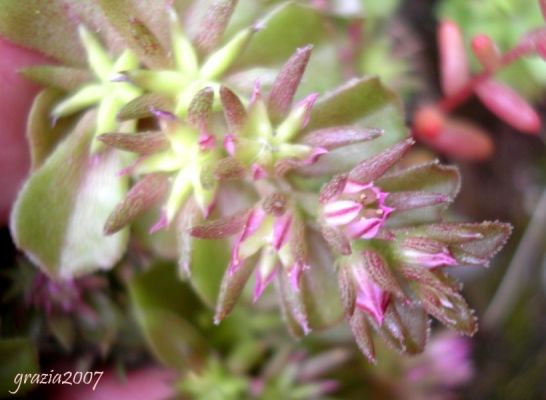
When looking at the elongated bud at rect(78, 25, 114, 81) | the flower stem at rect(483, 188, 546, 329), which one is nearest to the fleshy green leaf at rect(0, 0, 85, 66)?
the elongated bud at rect(78, 25, 114, 81)

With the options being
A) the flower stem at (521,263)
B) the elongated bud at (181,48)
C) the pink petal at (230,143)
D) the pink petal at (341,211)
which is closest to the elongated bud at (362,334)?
the pink petal at (341,211)

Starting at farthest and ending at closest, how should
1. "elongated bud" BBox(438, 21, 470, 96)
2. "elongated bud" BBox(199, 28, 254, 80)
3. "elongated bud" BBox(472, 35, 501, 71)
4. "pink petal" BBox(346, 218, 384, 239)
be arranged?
"elongated bud" BBox(438, 21, 470, 96)
"elongated bud" BBox(472, 35, 501, 71)
"elongated bud" BBox(199, 28, 254, 80)
"pink petal" BBox(346, 218, 384, 239)

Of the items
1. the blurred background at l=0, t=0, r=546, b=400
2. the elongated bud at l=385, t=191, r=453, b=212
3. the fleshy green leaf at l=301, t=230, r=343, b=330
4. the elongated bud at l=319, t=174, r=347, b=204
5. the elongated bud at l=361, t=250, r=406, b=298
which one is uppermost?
the elongated bud at l=319, t=174, r=347, b=204

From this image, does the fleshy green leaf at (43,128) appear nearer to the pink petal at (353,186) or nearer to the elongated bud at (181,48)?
the elongated bud at (181,48)

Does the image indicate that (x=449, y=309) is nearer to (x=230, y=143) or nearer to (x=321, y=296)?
(x=321, y=296)

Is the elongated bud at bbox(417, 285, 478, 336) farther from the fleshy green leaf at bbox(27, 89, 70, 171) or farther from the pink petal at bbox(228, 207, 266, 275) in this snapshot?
the fleshy green leaf at bbox(27, 89, 70, 171)

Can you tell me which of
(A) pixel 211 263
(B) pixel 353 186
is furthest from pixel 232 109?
(A) pixel 211 263
